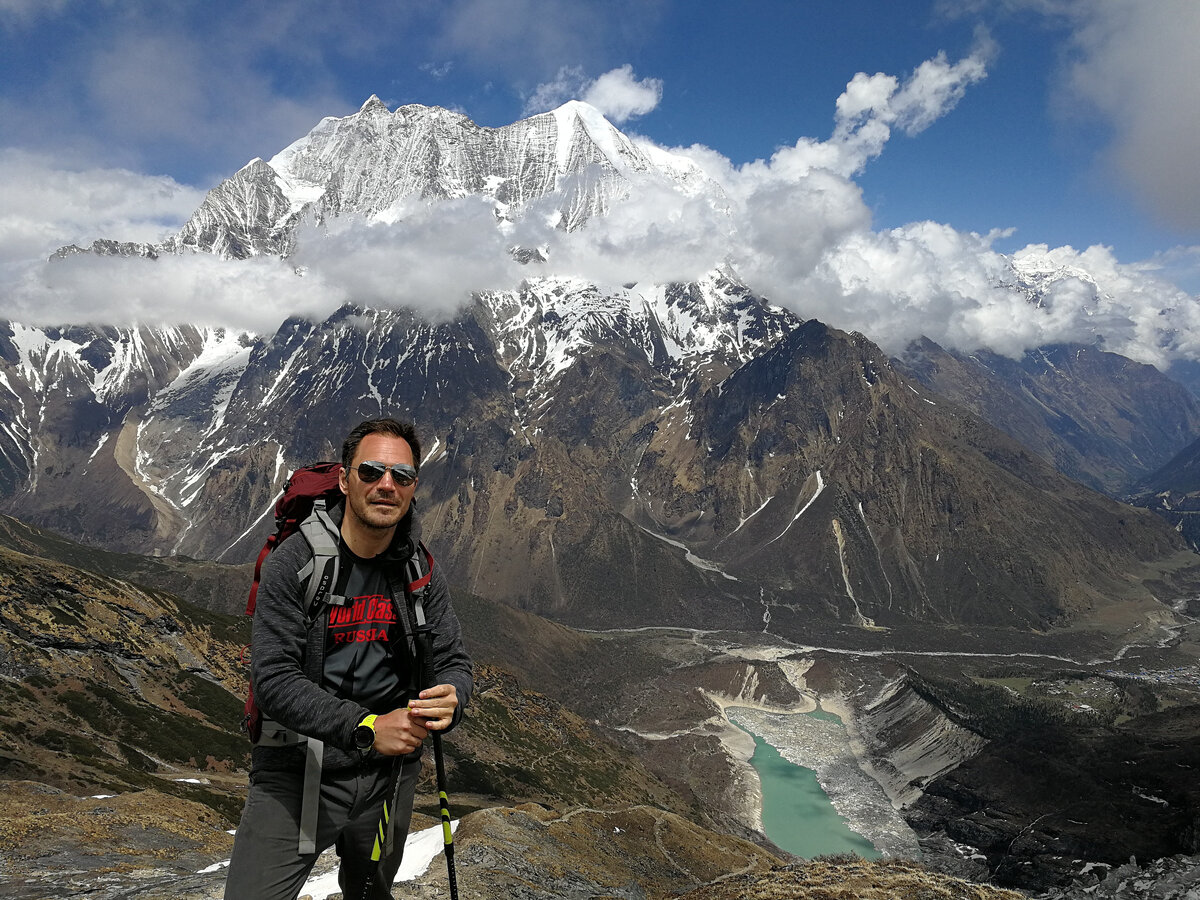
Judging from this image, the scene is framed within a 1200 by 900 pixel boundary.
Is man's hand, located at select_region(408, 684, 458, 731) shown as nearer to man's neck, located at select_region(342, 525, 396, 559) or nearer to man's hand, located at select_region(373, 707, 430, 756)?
man's hand, located at select_region(373, 707, 430, 756)

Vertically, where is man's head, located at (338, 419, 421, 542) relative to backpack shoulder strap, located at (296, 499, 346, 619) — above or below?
above

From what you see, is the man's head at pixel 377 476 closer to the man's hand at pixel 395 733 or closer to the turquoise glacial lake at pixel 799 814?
the man's hand at pixel 395 733

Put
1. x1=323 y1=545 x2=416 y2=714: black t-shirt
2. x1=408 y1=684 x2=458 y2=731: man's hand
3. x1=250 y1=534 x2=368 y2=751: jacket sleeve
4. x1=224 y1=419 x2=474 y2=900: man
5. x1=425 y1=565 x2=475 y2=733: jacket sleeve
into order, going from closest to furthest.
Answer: x1=250 y1=534 x2=368 y2=751: jacket sleeve → x1=224 y1=419 x2=474 y2=900: man → x1=408 y1=684 x2=458 y2=731: man's hand → x1=323 y1=545 x2=416 y2=714: black t-shirt → x1=425 y1=565 x2=475 y2=733: jacket sleeve

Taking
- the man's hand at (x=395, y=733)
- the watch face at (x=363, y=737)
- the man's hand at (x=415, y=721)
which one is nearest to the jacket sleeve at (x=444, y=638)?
the man's hand at (x=415, y=721)

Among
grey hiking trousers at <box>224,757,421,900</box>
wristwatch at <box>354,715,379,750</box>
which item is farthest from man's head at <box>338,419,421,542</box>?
grey hiking trousers at <box>224,757,421,900</box>

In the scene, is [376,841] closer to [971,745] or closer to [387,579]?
[387,579]

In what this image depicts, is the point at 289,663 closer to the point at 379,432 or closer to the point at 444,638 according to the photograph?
the point at 444,638

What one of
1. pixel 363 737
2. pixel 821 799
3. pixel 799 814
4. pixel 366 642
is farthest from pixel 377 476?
pixel 821 799
